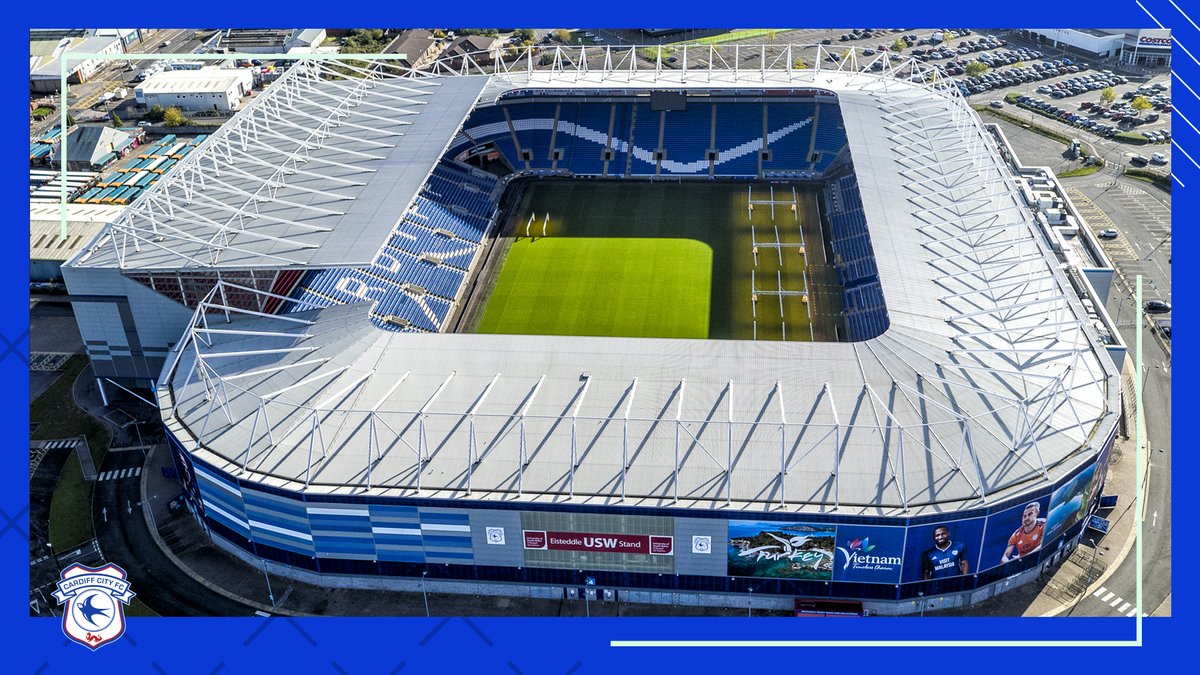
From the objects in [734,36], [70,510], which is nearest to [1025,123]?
[734,36]

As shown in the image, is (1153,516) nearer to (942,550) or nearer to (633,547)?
(942,550)

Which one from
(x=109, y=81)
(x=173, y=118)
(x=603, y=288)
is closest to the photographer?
(x=603, y=288)

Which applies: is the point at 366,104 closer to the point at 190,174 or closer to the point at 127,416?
the point at 190,174

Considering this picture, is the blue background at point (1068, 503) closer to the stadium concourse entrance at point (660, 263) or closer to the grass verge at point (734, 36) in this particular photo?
the stadium concourse entrance at point (660, 263)

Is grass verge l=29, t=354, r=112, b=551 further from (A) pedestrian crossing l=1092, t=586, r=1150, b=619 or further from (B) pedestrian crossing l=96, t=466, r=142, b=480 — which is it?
(A) pedestrian crossing l=1092, t=586, r=1150, b=619

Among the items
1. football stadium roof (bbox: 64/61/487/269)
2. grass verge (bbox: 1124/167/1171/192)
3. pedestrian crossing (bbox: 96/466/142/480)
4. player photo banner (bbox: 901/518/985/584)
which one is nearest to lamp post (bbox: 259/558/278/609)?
pedestrian crossing (bbox: 96/466/142/480)

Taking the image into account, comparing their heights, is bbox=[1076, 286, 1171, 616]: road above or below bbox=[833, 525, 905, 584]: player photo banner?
below
